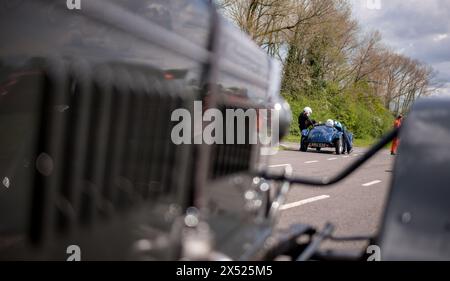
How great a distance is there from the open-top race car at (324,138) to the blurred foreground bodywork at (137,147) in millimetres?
10636

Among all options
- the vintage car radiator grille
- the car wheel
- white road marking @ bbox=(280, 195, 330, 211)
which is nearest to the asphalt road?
white road marking @ bbox=(280, 195, 330, 211)

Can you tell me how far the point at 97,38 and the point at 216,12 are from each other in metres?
0.31

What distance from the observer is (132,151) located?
68cm

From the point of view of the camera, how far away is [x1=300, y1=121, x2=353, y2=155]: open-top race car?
11.4 meters

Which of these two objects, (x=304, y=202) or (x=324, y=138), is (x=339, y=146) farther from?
(x=304, y=202)

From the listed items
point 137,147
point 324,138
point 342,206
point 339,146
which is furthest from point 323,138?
point 137,147

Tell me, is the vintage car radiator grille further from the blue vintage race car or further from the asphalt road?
the blue vintage race car

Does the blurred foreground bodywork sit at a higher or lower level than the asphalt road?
higher

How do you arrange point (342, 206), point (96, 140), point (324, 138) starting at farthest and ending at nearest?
point (324, 138) < point (342, 206) < point (96, 140)

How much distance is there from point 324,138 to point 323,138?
28 millimetres

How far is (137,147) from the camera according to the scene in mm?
692

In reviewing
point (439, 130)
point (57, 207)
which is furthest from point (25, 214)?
point (439, 130)

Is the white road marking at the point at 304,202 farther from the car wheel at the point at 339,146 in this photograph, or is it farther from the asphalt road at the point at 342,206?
the car wheel at the point at 339,146

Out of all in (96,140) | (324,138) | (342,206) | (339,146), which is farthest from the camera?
(324,138)
